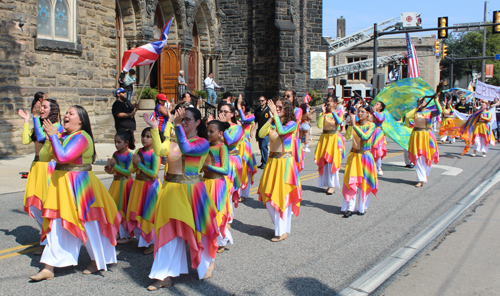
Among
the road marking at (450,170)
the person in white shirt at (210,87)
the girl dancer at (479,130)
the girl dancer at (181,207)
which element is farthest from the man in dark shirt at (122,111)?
the person in white shirt at (210,87)

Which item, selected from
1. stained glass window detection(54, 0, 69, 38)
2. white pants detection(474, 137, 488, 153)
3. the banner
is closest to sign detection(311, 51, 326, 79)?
the banner

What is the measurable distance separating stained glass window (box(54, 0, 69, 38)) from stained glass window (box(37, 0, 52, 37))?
0.20 meters

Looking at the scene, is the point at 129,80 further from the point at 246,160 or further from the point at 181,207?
the point at 181,207

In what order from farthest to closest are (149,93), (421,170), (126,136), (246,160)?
(149,93)
(421,170)
(246,160)
(126,136)

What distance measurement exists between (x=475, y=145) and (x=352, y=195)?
9758 millimetres

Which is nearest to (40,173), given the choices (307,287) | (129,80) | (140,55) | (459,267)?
(307,287)

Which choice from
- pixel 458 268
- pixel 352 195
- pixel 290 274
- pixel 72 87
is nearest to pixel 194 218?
pixel 290 274

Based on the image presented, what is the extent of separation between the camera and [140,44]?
62.3 ft

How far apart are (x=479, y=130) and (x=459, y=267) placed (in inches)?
457

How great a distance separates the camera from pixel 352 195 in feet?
24.3

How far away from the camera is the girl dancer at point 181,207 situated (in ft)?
14.0

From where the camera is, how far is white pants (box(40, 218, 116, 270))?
14.5ft

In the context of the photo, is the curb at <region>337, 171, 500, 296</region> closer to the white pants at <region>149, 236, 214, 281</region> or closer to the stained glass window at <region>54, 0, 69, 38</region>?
the white pants at <region>149, 236, 214, 281</region>

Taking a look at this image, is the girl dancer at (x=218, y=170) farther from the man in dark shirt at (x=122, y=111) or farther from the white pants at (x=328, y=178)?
the man in dark shirt at (x=122, y=111)
